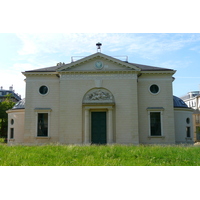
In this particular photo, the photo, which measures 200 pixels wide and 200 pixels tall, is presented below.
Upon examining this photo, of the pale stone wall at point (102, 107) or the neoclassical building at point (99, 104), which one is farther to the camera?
the neoclassical building at point (99, 104)

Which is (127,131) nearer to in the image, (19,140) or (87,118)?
(87,118)

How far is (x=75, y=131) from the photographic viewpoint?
27.5 meters

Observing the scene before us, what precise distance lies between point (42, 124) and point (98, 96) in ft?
22.2

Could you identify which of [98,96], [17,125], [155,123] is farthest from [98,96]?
[17,125]

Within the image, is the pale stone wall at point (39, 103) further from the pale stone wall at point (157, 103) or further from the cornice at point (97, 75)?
the pale stone wall at point (157, 103)

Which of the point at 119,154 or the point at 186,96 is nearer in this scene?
the point at 119,154

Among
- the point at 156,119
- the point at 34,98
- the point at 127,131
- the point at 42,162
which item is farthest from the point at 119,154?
the point at 34,98

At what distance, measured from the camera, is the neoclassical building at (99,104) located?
90.0 ft

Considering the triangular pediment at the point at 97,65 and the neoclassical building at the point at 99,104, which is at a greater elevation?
the triangular pediment at the point at 97,65

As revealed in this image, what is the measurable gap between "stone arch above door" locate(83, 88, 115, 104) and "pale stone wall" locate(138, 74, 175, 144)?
3481 mm

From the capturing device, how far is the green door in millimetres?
27812

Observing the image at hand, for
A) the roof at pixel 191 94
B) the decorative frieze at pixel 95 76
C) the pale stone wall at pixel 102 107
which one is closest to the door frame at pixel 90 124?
the pale stone wall at pixel 102 107

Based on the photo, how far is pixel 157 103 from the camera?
94.9 feet

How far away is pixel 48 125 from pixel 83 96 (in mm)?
4856
